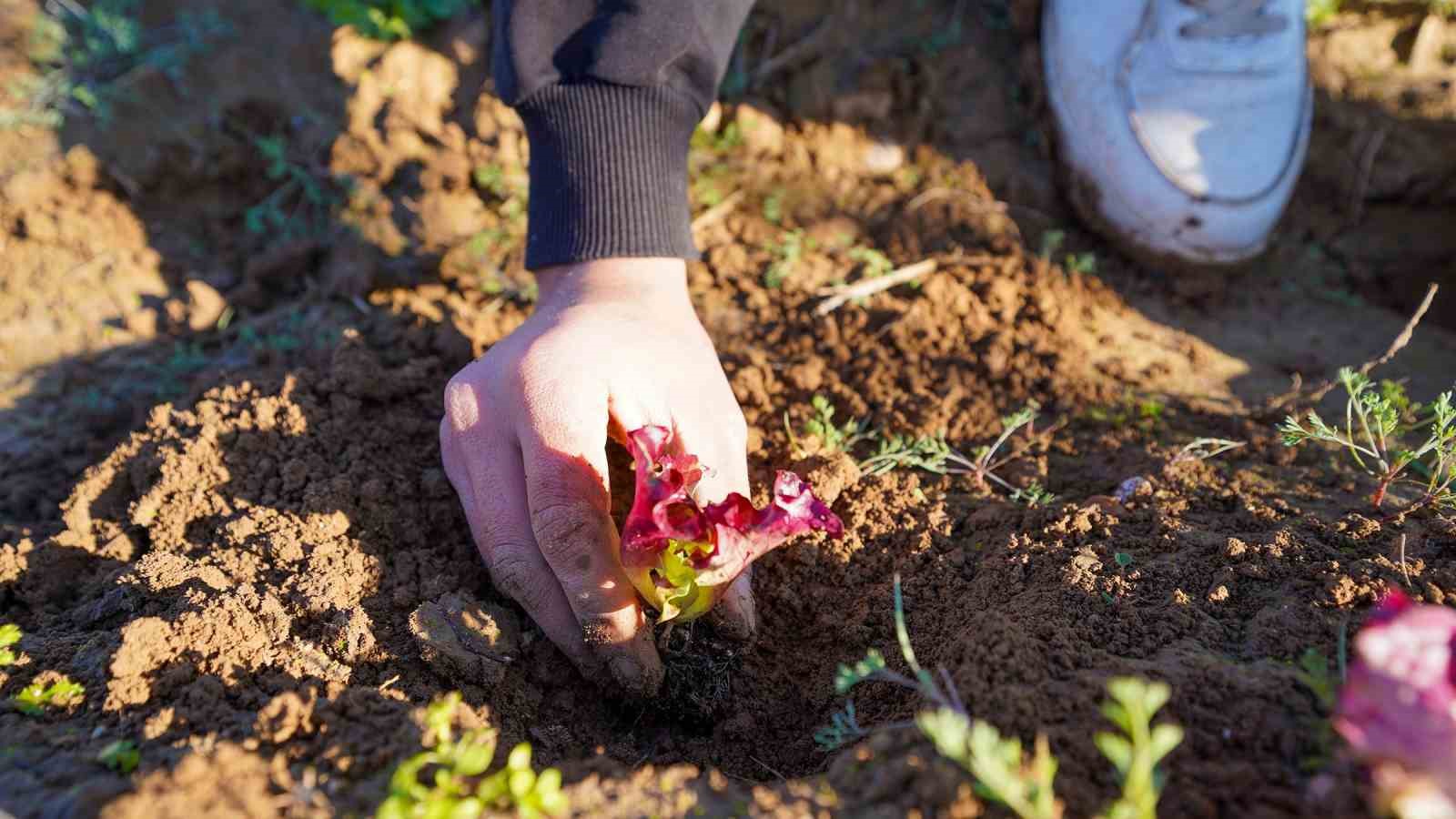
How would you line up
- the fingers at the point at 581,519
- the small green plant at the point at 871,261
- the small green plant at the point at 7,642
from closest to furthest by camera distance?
the small green plant at the point at 7,642, the fingers at the point at 581,519, the small green plant at the point at 871,261

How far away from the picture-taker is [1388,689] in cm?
131

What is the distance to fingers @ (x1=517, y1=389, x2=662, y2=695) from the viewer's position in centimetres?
205

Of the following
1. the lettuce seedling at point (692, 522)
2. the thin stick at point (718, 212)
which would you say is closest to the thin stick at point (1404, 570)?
the lettuce seedling at point (692, 522)

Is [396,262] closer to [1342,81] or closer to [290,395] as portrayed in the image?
[290,395]

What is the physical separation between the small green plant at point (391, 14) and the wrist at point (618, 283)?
1.77m

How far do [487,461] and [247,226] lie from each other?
2271mm

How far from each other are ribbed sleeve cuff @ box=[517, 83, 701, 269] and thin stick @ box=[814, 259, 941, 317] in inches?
20.9

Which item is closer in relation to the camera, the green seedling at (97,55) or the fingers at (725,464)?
the fingers at (725,464)

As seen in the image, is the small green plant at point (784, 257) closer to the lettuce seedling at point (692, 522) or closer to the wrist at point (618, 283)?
the wrist at point (618, 283)

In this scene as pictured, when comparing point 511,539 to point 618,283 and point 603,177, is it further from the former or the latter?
point 603,177

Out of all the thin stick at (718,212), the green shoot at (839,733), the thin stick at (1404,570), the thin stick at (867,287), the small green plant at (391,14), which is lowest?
the green shoot at (839,733)

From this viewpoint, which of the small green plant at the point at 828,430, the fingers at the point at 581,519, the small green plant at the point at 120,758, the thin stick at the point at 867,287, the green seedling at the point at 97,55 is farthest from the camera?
the green seedling at the point at 97,55

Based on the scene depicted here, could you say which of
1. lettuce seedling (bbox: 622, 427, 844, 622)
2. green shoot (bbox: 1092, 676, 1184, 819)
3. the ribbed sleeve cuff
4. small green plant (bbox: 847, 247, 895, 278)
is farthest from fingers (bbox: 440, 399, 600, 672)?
small green plant (bbox: 847, 247, 895, 278)

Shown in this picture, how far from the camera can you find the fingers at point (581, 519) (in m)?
2.05
